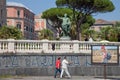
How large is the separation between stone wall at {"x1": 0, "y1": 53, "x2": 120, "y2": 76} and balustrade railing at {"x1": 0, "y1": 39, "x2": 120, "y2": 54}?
0.36m

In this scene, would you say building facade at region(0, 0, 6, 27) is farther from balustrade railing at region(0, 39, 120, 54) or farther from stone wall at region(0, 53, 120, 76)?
balustrade railing at region(0, 39, 120, 54)

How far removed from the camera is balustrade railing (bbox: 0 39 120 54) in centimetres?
2823

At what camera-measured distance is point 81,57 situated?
2981 centimetres

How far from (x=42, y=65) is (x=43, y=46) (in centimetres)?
158

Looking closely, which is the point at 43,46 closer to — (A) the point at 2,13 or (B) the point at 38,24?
(A) the point at 2,13

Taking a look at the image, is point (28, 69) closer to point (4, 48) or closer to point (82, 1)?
point (4, 48)

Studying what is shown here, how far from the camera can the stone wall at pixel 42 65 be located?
28750 millimetres

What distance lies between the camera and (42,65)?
2950 centimetres

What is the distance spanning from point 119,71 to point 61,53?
4911 millimetres

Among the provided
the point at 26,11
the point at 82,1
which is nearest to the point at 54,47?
the point at 82,1

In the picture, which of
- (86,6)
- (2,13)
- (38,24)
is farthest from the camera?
(38,24)

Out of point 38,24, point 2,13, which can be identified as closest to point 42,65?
point 2,13

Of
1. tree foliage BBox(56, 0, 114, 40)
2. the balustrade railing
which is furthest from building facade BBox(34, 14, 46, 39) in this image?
the balustrade railing

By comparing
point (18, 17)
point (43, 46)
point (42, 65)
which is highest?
point (18, 17)
